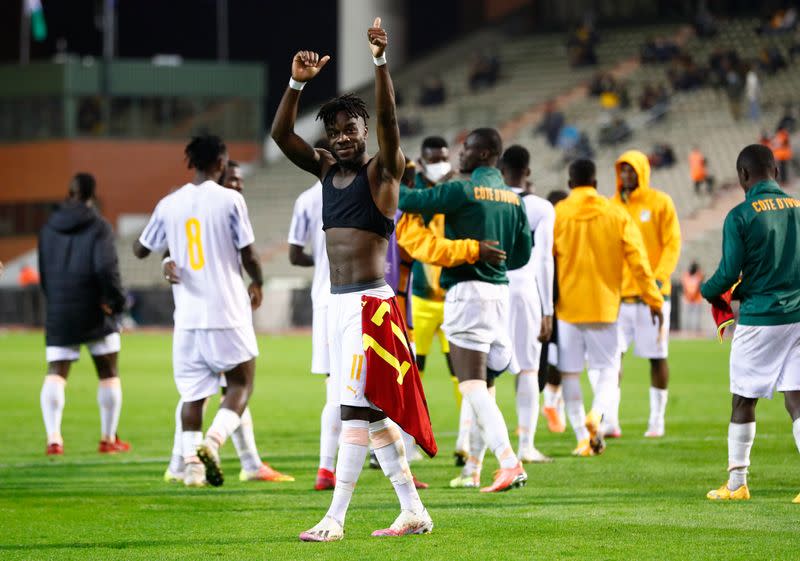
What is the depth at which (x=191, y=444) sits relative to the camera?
1078cm

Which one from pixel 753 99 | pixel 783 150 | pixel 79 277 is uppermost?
pixel 753 99

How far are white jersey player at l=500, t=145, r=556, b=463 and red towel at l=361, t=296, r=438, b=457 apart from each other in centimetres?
355

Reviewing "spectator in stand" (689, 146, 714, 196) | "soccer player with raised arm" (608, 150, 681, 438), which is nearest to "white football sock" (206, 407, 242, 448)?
"soccer player with raised arm" (608, 150, 681, 438)

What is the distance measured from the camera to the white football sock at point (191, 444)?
10.8 meters

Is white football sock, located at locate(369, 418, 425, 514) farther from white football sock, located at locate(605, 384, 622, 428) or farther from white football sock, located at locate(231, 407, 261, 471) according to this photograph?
white football sock, located at locate(605, 384, 622, 428)

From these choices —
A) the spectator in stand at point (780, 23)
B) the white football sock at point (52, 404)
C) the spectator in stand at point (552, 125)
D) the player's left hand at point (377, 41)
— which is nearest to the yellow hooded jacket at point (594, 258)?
the white football sock at point (52, 404)

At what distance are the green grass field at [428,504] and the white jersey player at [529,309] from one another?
45 centimetres

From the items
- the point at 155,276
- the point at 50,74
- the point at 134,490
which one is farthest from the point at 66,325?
the point at 50,74

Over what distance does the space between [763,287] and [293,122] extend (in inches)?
131

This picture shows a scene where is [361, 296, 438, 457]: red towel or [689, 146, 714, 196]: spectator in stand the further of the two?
[689, 146, 714, 196]: spectator in stand

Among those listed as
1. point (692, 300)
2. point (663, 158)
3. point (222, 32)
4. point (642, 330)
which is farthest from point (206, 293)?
point (222, 32)

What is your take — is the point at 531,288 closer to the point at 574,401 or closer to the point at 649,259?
the point at 574,401

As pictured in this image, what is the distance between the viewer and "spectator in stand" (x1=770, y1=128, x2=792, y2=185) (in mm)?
36500

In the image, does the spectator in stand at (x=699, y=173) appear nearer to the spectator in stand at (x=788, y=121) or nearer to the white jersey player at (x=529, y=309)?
the spectator in stand at (x=788, y=121)
